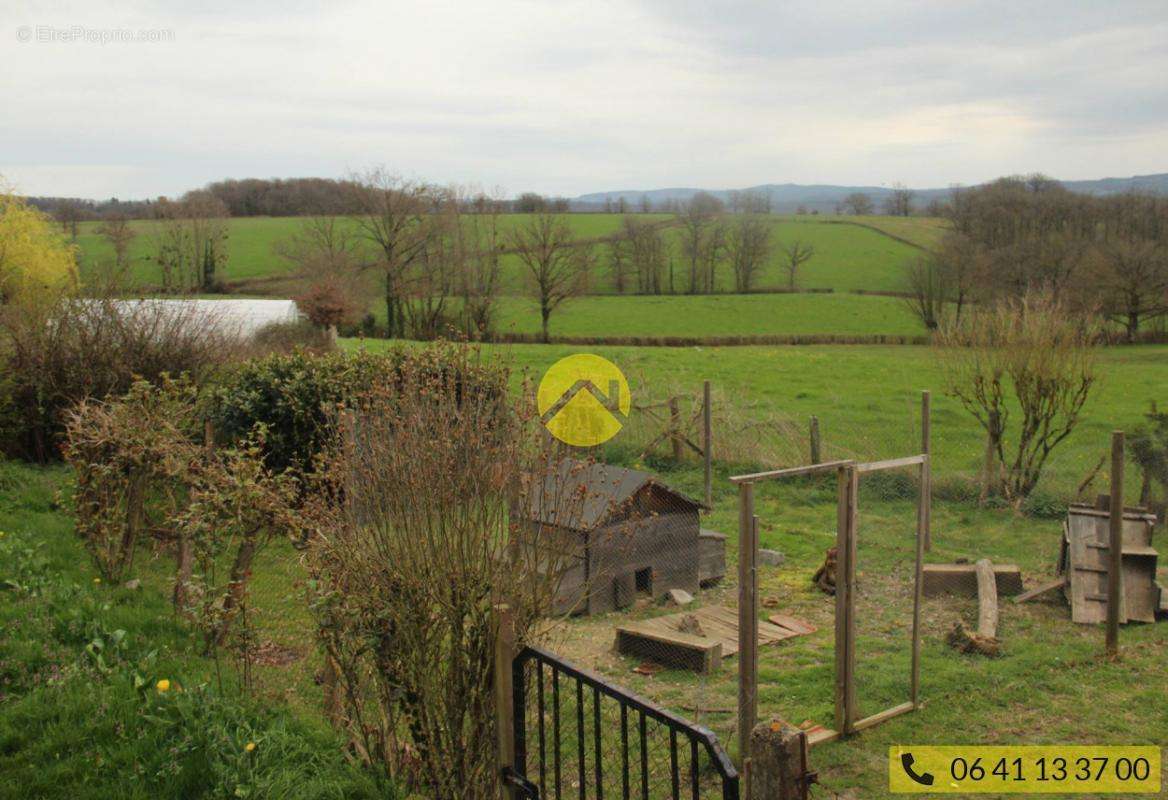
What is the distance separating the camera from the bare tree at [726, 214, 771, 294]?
5650 cm

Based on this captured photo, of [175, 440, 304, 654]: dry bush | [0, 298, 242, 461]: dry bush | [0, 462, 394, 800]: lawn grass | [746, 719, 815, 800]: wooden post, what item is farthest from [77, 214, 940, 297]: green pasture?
[746, 719, 815, 800]: wooden post

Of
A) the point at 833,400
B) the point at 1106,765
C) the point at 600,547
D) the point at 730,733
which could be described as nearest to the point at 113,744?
the point at 730,733

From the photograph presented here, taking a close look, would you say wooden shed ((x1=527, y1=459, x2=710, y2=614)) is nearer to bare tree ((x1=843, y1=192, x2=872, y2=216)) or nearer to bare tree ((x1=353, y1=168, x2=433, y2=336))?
bare tree ((x1=353, y1=168, x2=433, y2=336))

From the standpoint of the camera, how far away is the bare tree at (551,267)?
145 feet

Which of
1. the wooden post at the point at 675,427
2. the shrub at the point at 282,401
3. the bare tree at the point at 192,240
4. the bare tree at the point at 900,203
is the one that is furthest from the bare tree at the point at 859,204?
the shrub at the point at 282,401

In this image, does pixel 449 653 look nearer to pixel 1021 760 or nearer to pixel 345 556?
pixel 345 556

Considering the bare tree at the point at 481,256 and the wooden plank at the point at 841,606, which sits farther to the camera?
the bare tree at the point at 481,256

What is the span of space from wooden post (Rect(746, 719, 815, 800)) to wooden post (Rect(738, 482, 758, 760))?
2678mm

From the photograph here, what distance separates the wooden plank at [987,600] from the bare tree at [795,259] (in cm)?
4814

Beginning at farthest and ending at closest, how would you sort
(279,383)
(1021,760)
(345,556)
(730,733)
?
(279,383) < (730,733) < (1021,760) < (345,556)

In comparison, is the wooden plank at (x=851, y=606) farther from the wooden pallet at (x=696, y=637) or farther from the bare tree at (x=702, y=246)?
the bare tree at (x=702, y=246)

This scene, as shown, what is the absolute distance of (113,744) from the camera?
471 centimetres

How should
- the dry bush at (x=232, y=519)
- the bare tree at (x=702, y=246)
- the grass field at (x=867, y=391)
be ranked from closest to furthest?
the dry bush at (x=232, y=519) < the grass field at (x=867, y=391) < the bare tree at (x=702, y=246)

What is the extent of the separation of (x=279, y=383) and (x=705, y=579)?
642 centimetres
